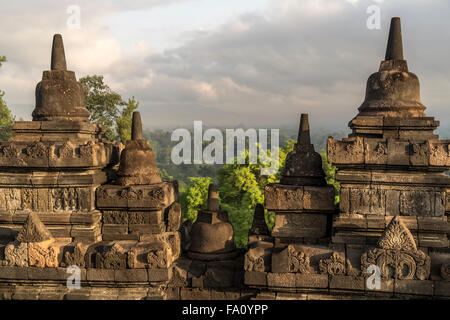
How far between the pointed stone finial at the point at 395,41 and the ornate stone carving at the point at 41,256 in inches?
237

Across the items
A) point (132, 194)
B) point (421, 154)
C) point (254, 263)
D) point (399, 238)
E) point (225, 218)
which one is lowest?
point (254, 263)

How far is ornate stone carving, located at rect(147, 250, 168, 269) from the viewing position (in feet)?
18.6

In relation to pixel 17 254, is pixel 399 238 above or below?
above

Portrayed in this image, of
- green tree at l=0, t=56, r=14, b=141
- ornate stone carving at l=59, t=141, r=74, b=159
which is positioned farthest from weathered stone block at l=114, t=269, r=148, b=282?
green tree at l=0, t=56, r=14, b=141

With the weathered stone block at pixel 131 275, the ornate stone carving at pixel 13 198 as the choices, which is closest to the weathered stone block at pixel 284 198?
the weathered stone block at pixel 131 275

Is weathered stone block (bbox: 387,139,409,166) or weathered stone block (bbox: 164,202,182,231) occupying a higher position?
weathered stone block (bbox: 387,139,409,166)

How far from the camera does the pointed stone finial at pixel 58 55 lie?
668 centimetres

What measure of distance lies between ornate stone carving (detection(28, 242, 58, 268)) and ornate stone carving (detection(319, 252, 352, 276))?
388cm

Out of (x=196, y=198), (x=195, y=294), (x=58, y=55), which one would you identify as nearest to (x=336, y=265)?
(x=195, y=294)

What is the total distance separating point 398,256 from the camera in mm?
5238

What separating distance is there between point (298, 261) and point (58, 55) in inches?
200

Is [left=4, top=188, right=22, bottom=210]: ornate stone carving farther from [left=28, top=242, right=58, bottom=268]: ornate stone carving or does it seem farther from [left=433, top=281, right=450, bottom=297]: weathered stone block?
[left=433, top=281, right=450, bottom=297]: weathered stone block

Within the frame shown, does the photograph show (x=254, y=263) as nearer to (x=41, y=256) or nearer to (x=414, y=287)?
(x=414, y=287)

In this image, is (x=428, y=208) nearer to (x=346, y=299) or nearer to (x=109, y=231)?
(x=346, y=299)
